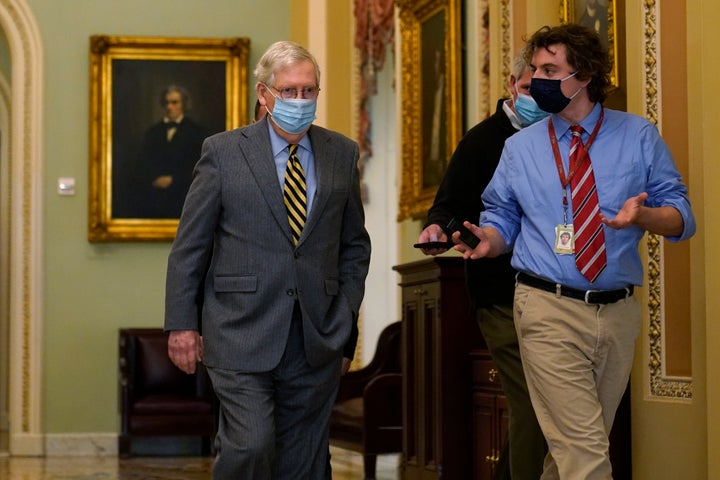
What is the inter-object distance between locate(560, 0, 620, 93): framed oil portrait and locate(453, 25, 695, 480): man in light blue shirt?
1.87 m

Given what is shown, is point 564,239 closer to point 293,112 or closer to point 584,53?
point 584,53

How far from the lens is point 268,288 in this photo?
14.7ft

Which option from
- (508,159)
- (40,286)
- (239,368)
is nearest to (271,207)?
(239,368)

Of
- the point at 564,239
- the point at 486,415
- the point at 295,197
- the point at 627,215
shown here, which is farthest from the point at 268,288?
the point at 486,415

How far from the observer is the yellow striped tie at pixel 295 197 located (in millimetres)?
4535

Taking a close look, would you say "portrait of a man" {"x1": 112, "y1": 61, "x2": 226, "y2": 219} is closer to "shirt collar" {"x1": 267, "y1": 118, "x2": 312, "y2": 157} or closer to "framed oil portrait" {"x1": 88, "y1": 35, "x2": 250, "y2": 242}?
"framed oil portrait" {"x1": 88, "y1": 35, "x2": 250, "y2": 242}

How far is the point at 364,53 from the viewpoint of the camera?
473 inches

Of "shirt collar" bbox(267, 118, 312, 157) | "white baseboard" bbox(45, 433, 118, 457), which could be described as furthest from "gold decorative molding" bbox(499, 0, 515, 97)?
"white baseboard" bbox(45, 433, 118, 457)

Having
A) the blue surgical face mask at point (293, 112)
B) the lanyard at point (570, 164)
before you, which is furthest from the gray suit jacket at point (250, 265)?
the lanyard at point (570, 164)

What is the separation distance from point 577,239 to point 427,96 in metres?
5.31

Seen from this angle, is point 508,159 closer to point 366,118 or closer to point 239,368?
point 239,368

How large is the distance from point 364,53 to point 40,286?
12.3 ft

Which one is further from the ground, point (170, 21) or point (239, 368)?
point (170, 21)

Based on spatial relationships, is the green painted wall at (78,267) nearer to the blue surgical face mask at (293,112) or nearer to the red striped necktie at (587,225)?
the blue surgical face mask at (293,112)
